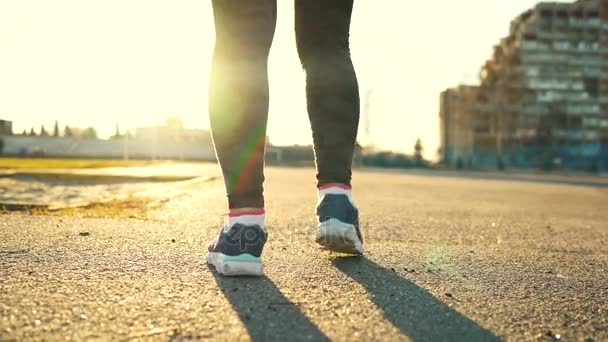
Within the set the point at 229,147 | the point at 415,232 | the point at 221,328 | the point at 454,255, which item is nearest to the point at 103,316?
the point at 221,328

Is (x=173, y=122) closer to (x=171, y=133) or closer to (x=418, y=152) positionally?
(x=171, y=133)

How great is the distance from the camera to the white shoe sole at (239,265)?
64.5 inches

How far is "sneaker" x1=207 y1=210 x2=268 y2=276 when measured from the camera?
64.7 inches

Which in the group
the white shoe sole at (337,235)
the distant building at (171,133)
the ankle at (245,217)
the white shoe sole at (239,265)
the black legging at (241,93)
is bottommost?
the white shoe sole at (239,265)

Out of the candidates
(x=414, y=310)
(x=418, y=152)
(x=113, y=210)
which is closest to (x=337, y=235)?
(x=414, y=310)

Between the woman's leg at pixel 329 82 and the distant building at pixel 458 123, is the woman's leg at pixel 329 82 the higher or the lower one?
the lower one

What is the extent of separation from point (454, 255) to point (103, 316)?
1.49 metres

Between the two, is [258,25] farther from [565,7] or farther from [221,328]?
[565,7]

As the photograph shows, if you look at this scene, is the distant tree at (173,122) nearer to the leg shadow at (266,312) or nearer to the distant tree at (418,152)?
the distant tree at (418,152)

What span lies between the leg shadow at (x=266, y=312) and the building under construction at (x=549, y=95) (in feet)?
203

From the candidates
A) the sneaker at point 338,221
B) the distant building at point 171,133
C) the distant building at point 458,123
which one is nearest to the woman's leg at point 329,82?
the sneaker at point 338,221

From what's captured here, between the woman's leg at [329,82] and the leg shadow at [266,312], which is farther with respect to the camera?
the woman's leg at [329,82]

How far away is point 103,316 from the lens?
1197 millimetres

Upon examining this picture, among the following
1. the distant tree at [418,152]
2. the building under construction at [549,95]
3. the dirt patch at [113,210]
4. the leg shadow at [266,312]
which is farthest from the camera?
the building under construction at [549,95]
